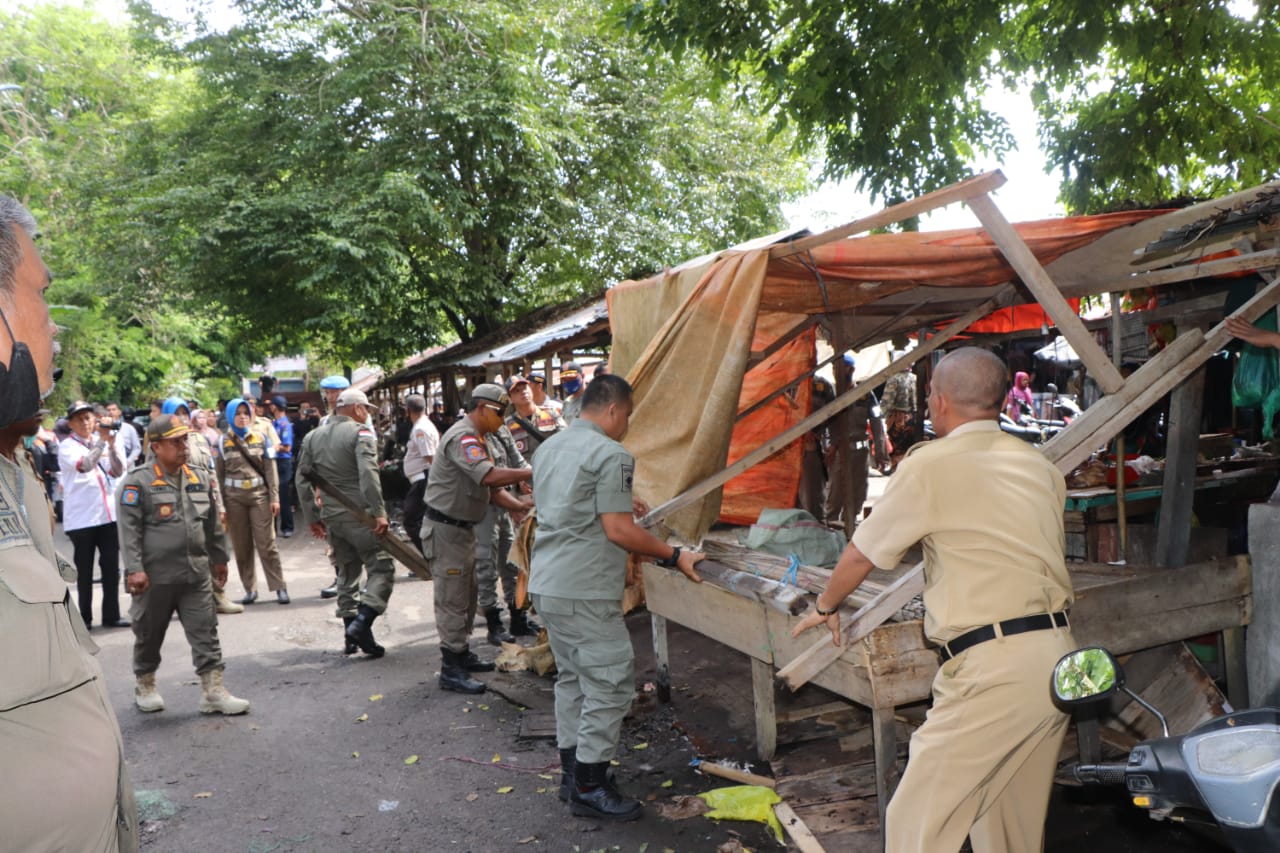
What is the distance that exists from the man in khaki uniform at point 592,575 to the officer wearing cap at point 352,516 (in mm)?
3436

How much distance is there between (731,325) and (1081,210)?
4.65 m

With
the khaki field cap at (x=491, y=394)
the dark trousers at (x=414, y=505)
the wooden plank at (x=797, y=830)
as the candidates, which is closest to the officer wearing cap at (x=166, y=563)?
the khaki field cap at (x=491, y=394)

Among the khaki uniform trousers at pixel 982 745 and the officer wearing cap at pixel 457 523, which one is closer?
the khaki uniform trousers at pixel 982 745

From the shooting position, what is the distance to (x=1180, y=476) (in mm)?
4863

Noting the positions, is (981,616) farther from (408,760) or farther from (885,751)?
(408,760)

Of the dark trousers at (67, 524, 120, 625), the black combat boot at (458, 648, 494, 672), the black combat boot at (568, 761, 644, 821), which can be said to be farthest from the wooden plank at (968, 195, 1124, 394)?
the dark trousers at (67, 524, 120, 625)

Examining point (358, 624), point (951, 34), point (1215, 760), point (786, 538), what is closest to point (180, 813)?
point (358, 624)

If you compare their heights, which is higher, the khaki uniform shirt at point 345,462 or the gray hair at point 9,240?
the gray hair at point 9,240

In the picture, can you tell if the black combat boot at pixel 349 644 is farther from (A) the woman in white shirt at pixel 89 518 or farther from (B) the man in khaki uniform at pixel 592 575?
(B) the man in khaki uniform at pixel 592 575

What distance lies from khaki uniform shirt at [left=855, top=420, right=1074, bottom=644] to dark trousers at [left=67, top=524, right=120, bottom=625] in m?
8.39

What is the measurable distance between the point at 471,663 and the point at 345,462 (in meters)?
2.14

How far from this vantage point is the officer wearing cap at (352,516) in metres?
7.48

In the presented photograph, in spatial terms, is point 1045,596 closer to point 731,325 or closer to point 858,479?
point 731,325

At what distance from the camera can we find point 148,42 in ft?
60.0
